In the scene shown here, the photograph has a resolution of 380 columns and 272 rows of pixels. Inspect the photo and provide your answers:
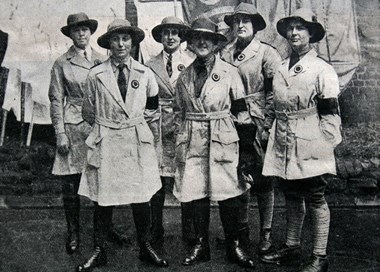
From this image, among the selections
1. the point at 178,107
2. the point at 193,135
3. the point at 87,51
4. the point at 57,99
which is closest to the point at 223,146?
the point at 193,135

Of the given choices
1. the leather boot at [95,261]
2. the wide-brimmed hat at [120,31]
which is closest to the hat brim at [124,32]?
the wide-brimmed hat at [120,31]

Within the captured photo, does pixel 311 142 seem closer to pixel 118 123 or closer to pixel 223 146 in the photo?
pixel 223 146

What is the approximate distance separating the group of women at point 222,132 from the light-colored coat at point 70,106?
0.50ft

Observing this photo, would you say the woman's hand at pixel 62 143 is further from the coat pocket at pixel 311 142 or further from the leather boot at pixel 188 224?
the coat pocket at pixel 311 142

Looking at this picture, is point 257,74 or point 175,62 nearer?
point 257,74

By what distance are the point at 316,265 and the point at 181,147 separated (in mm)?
1246

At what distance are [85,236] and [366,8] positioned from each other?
324 centimetres

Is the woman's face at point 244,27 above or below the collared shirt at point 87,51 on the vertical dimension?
above

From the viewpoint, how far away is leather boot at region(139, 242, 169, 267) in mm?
3518

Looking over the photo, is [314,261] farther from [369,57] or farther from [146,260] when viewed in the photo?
[369,57]

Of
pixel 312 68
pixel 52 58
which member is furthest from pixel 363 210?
pixel 52 58

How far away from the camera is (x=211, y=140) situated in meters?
3.39

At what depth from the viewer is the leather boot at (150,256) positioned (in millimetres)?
3518

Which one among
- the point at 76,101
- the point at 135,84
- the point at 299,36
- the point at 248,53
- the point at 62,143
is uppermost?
the point at 299,36
